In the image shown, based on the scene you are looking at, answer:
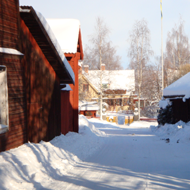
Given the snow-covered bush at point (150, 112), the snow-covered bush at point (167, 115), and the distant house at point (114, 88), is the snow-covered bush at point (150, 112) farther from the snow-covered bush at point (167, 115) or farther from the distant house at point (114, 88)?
the snow-covered bush at point (167, 115)

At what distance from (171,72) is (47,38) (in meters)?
36.5

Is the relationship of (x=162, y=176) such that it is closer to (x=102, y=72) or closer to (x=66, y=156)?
(x=66, y=156)

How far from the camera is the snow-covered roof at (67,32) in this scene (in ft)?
47.5

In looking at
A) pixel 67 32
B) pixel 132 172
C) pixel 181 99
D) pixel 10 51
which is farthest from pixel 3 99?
pixel 181 99

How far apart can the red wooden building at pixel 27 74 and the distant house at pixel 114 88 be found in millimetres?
22978

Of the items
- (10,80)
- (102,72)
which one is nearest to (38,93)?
(10,80)

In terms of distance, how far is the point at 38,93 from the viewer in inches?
358

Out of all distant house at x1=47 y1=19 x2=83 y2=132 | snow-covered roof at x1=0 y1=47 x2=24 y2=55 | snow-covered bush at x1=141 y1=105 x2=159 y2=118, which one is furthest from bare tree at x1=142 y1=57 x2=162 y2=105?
snow-covered roof at x1=0 y1=47 x2=24 y2=55

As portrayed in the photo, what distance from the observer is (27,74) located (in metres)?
8.37

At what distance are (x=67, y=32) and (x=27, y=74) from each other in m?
7.38

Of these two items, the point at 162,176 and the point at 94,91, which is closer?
the point at 162,176

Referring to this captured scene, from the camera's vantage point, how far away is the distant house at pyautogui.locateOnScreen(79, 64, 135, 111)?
118ft

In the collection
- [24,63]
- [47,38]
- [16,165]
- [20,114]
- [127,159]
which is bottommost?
[127,159]

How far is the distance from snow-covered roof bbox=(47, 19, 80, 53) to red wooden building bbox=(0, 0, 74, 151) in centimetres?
379
